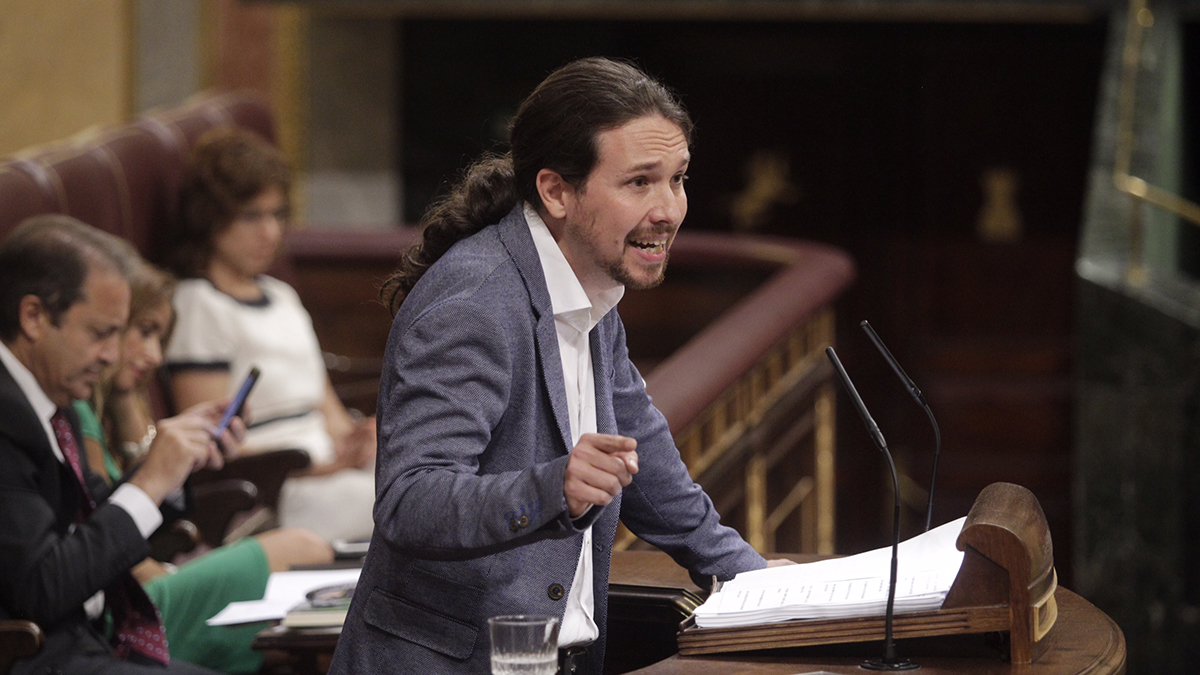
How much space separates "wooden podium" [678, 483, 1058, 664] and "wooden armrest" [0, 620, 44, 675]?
1.05 metres

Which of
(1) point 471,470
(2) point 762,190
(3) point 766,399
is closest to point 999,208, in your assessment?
(2) point 762,190

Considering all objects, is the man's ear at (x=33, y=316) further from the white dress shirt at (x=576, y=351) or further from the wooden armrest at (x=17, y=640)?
the white dress shirt at (x=576, y=351)

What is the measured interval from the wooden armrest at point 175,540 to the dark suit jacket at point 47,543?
0.54 m

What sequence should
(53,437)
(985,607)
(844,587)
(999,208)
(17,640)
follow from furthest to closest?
(999,208) → (53,437) → (17,640) → (844,587) → (985,607)

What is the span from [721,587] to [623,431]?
0.25 meters

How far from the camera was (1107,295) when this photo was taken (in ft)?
17.9

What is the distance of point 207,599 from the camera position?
2.87 metres

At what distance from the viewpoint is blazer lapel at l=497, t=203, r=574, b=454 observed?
1.72 meters

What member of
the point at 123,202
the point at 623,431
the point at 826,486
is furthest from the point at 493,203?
the point at 826,486

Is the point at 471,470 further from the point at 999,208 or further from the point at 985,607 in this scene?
the point at 999,208

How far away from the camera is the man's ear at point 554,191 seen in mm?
1751

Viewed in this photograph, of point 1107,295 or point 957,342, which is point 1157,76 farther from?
point 957,342

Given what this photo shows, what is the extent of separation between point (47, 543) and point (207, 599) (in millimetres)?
670

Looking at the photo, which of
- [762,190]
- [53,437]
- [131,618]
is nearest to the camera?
[53,437]
